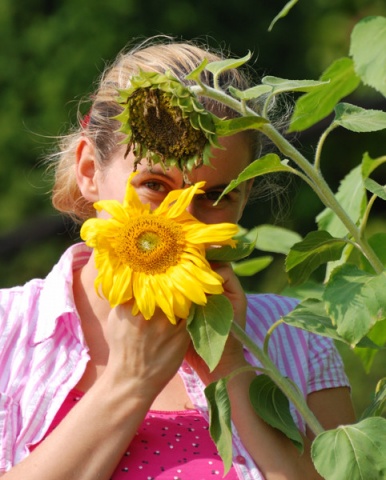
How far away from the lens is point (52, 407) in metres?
1.48

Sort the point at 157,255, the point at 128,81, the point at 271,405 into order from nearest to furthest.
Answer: the point at 157,255 → the point at 271,405 → the point at 128,81

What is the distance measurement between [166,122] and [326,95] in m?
0.36

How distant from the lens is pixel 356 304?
115cm

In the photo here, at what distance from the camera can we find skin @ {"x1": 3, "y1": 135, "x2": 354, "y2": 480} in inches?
52.9

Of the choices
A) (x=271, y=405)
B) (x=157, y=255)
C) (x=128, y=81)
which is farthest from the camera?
(x=128, y=81)

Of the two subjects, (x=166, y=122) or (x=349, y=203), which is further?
(x=349, y=203)

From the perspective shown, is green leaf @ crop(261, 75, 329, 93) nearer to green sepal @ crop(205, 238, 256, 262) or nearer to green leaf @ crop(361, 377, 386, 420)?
green sepal @ crop(205, 238, 256, 262)

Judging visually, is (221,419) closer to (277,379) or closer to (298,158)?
(277,379)

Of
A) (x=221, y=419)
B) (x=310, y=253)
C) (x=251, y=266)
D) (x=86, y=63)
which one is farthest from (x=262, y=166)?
(x=86, y=63)

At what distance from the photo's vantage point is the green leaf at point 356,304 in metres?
1.14

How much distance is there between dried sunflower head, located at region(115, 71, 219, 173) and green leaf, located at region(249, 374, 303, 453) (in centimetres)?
29

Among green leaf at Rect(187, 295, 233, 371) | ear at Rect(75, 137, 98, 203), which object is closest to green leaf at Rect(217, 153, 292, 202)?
green leaf at Rect(187, 295, 233, 371)

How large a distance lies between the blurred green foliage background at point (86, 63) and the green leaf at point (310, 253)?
2562mm

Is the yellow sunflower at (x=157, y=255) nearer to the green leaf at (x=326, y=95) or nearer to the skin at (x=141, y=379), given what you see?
the skin at (x=141, y=379)
